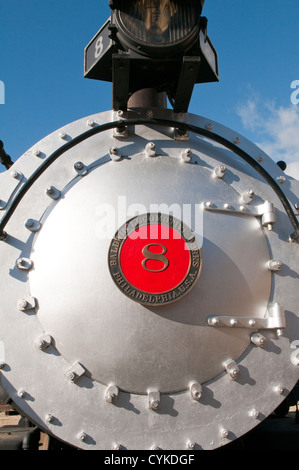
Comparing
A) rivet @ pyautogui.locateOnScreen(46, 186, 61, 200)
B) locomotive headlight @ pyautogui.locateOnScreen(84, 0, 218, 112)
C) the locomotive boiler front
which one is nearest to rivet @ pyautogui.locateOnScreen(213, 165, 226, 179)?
the locomotive boiler front

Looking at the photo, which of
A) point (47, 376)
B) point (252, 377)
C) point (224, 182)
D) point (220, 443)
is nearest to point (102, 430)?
point (47, 376)

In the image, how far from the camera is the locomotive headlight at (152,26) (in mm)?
2342

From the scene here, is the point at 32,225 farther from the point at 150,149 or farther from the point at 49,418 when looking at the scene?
the point at 49,418

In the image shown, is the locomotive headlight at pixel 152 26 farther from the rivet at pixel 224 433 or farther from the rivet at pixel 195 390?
the rivet at pixel 224 433

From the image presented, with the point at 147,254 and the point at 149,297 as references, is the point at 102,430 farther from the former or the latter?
the point at 147,254

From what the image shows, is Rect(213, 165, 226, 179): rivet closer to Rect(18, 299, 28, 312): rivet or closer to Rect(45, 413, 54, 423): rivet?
Rect(18, 299, 28, 312): rivet

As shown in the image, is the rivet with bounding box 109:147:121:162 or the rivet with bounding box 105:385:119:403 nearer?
the rivet with bounding box 105:385:119:403

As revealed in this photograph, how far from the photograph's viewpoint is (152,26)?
2355 mm

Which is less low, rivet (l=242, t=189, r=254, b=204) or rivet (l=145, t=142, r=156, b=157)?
rivet (l=145, t=142, r=156, b=157)

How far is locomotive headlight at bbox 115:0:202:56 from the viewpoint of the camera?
2342mm

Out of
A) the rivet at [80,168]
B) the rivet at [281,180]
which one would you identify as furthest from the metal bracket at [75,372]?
the rivet at [281,180]

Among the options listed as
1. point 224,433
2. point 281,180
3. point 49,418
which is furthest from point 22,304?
point 281,180

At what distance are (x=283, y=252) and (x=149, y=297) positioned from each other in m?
0.97

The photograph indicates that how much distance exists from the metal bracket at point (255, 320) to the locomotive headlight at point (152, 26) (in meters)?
1.61
